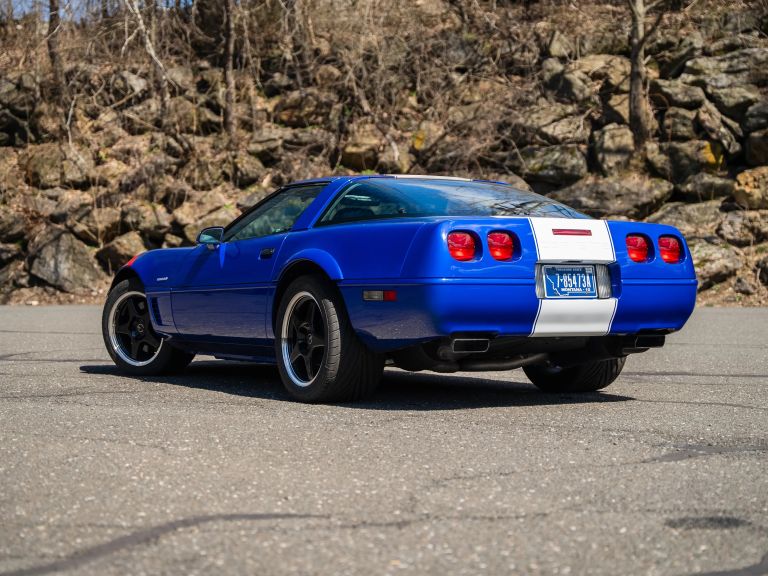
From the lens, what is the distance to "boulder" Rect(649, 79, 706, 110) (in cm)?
2022

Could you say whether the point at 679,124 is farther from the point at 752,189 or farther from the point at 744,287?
the point at 744,287

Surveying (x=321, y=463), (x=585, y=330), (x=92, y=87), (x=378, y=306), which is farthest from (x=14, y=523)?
(x=92, y=87)

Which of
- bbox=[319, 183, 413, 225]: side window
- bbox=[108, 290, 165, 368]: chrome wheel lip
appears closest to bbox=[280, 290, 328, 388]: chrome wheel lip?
bbox=[319, 183, 413, 225]: side window

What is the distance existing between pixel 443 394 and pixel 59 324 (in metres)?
7.91

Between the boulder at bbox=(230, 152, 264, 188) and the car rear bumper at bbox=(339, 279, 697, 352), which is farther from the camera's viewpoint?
the boulder at bbox=(230, 152, 264, 188)

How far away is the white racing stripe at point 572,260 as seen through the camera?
5.52 m

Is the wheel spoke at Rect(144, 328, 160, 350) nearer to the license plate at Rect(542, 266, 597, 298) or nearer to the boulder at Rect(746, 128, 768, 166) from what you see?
the license plate at Rect(542, 266, 597, 298)

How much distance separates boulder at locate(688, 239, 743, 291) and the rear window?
462 inches

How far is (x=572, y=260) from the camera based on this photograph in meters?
5.59

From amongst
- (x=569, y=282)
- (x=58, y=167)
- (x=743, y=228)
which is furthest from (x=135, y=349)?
(x=58, y=167)

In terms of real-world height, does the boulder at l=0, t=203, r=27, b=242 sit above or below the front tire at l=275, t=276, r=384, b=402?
below

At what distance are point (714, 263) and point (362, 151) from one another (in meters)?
7.52

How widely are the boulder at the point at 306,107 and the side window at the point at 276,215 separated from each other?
15.7 metres

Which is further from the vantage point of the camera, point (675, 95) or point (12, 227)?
point (675, 95)
